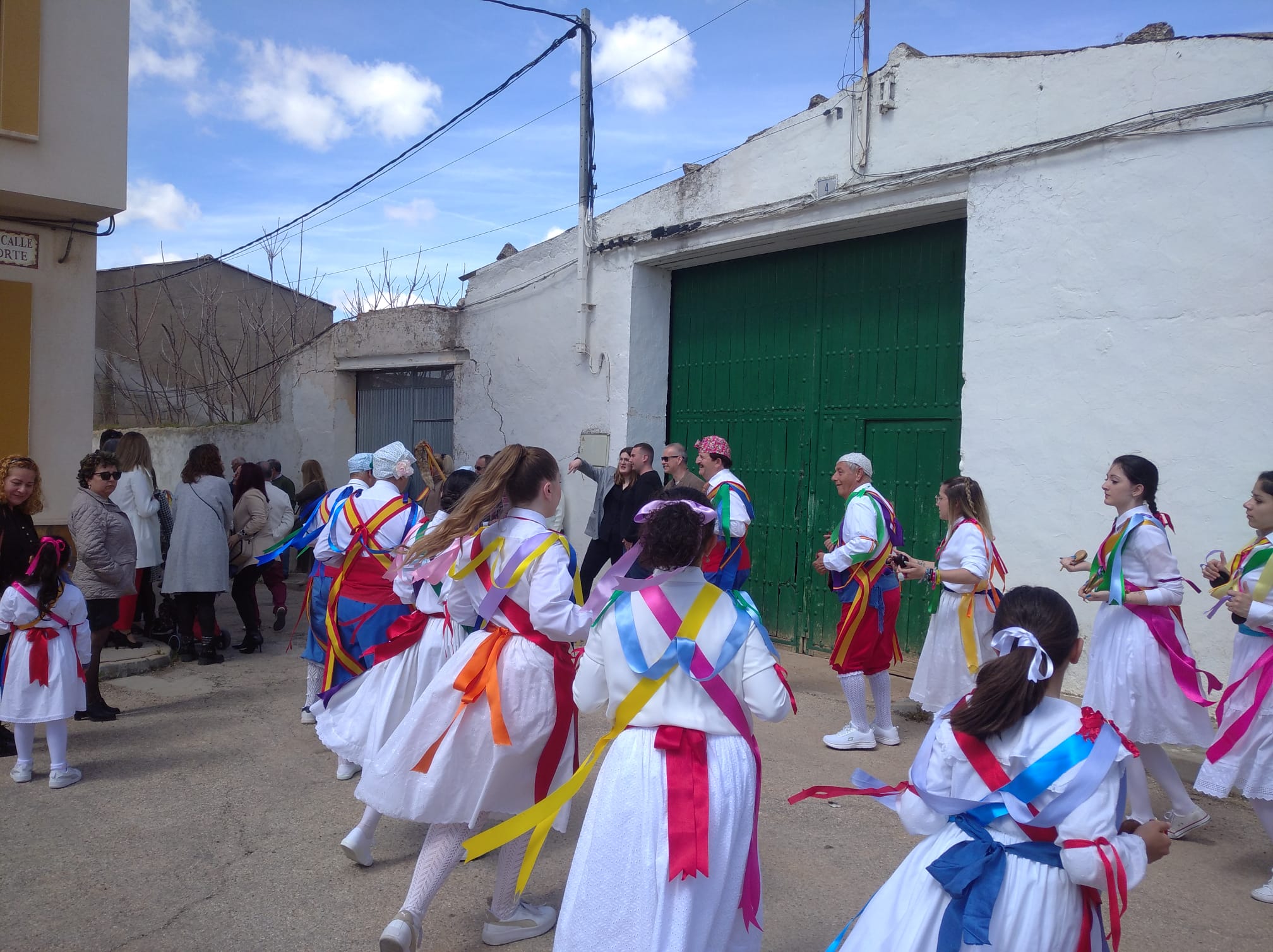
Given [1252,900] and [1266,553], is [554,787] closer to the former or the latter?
[1252,900]

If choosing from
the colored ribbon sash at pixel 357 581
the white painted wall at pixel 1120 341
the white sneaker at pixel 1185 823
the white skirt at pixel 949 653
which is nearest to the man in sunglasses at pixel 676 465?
the white painted wall at pixel 1120 341

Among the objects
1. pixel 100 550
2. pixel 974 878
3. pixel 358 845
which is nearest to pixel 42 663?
pixel 100 550

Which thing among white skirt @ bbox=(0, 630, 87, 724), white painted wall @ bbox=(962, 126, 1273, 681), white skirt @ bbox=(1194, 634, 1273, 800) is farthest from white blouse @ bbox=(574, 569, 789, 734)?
white painted wall @ bbox=(962, 126, 1273, 681)

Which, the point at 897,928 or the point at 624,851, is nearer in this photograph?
the point at 897,928

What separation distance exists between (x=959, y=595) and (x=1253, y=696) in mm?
1497

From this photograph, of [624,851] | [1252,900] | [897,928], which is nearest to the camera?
[897,928]

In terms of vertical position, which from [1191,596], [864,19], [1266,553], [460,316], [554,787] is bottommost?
[554,787]

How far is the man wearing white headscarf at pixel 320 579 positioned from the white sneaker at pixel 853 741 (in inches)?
111

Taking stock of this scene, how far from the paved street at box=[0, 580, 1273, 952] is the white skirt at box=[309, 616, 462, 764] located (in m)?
0.40

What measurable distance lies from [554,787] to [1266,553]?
2917 millimetres

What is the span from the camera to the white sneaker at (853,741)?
5395 mm

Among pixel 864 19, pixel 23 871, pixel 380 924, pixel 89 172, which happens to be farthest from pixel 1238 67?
pixel 89 172

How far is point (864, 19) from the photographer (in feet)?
23.8

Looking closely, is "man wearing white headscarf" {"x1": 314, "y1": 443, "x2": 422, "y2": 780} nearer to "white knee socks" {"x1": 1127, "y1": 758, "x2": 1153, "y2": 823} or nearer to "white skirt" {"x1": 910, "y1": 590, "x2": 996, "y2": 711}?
"white skirt" {"x1": 910, "y1": 590, "x2": 996, "y2": 711}
